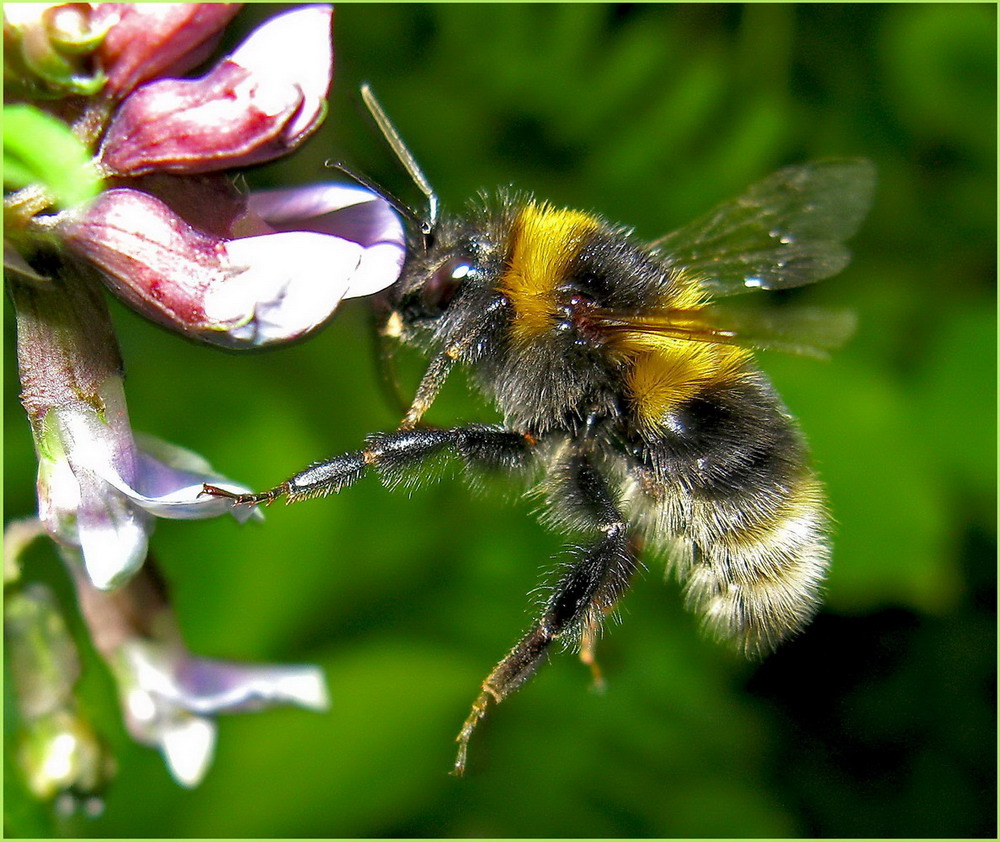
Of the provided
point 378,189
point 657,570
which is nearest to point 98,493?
point 378,189

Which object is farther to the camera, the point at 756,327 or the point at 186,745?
the point at 186,745

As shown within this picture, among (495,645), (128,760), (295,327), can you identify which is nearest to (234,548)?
(128,760)

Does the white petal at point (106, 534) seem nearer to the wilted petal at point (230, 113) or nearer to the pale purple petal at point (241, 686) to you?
the wilted petal at point (230, 113)

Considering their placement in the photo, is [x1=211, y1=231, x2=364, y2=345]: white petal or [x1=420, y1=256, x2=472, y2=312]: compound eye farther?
[x1=420, y1=256, x2=472, y2=312]: compound eye

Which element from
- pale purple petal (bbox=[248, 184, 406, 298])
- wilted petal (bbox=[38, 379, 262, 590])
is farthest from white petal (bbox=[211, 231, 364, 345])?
wilted petal (bbox=[38, 379, 262, 590])

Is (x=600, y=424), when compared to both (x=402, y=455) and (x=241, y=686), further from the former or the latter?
(x=241, y=686)

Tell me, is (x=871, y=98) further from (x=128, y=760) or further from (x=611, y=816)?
(x=128, y=760)

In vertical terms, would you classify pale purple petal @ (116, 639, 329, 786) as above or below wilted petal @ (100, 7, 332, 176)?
below

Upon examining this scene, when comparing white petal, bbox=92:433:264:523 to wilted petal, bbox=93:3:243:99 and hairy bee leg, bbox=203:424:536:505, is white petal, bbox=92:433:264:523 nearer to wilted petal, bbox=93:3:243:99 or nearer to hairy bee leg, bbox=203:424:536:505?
hairy bee leg, bbox=203:424:536:505
